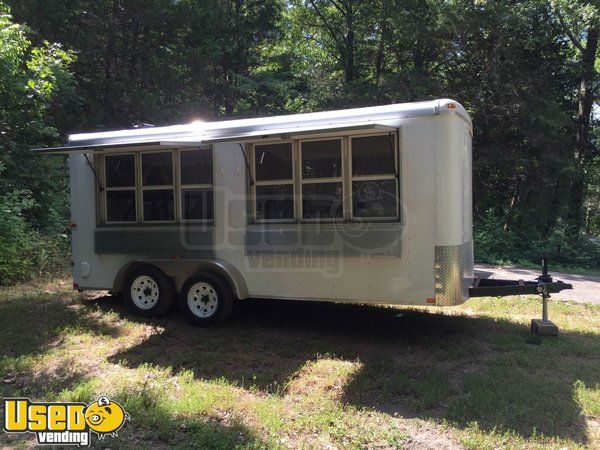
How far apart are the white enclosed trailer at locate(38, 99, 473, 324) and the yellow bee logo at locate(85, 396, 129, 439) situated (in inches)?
92.7

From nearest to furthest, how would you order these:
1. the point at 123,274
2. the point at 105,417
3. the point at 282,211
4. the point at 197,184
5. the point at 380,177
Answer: the point at 105,417 < the point at 380,177 < the point at 282,211 < the point at 197,184 < the point at 123,274

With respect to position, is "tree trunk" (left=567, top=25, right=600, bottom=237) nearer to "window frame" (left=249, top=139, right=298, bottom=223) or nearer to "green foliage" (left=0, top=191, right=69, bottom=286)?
"window frame" (left=249, top=139, right=298, bottom=223)

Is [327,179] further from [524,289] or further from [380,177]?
[524,289]

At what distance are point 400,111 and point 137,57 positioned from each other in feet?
48.9

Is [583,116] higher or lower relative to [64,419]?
higher

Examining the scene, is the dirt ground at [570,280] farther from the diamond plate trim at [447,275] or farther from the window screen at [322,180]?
the window screen at [322,180]

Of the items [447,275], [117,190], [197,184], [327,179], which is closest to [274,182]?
[327,179]

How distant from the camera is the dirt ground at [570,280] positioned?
30.2 ft

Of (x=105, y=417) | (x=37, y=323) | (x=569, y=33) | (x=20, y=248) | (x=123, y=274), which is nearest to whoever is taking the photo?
(x=105, y=417)

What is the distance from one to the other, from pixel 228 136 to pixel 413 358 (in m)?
3.43

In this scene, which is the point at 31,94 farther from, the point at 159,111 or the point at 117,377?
the point at 117,377

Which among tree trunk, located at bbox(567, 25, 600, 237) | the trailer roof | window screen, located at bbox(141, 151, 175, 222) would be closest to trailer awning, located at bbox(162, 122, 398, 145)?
the trailer roof

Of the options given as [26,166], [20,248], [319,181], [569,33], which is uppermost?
[569,33]

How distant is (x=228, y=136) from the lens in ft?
19.9
